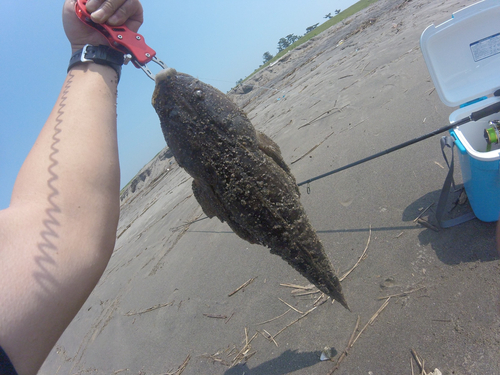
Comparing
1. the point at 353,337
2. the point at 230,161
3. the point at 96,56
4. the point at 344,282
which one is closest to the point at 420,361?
the point at 353,337

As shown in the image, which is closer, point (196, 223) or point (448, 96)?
point (448, 96)

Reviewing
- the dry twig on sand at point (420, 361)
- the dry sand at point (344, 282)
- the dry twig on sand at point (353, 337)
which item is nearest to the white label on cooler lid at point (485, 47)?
the dry sand at point (344, 282)

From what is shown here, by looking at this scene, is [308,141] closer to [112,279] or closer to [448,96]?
[448,96]

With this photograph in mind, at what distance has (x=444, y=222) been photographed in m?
3.09

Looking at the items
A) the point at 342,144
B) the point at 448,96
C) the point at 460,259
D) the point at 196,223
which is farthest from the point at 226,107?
the point at 196,223

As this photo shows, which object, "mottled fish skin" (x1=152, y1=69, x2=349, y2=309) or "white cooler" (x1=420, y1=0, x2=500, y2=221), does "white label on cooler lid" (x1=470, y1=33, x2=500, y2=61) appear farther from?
"mottled fish skin" (x1=152, y1=69, x2=349, y2=309)

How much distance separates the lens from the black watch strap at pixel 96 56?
6.81 ft

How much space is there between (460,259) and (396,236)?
2.13 ft

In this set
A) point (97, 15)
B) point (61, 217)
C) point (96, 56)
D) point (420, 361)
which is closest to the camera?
point (61, 217)

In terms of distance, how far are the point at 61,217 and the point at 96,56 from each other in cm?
130

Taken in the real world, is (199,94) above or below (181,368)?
above

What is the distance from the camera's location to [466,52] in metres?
3.22

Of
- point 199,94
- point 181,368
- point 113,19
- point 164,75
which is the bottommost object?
point 181,368

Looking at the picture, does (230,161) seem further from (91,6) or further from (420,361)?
(420,361)
